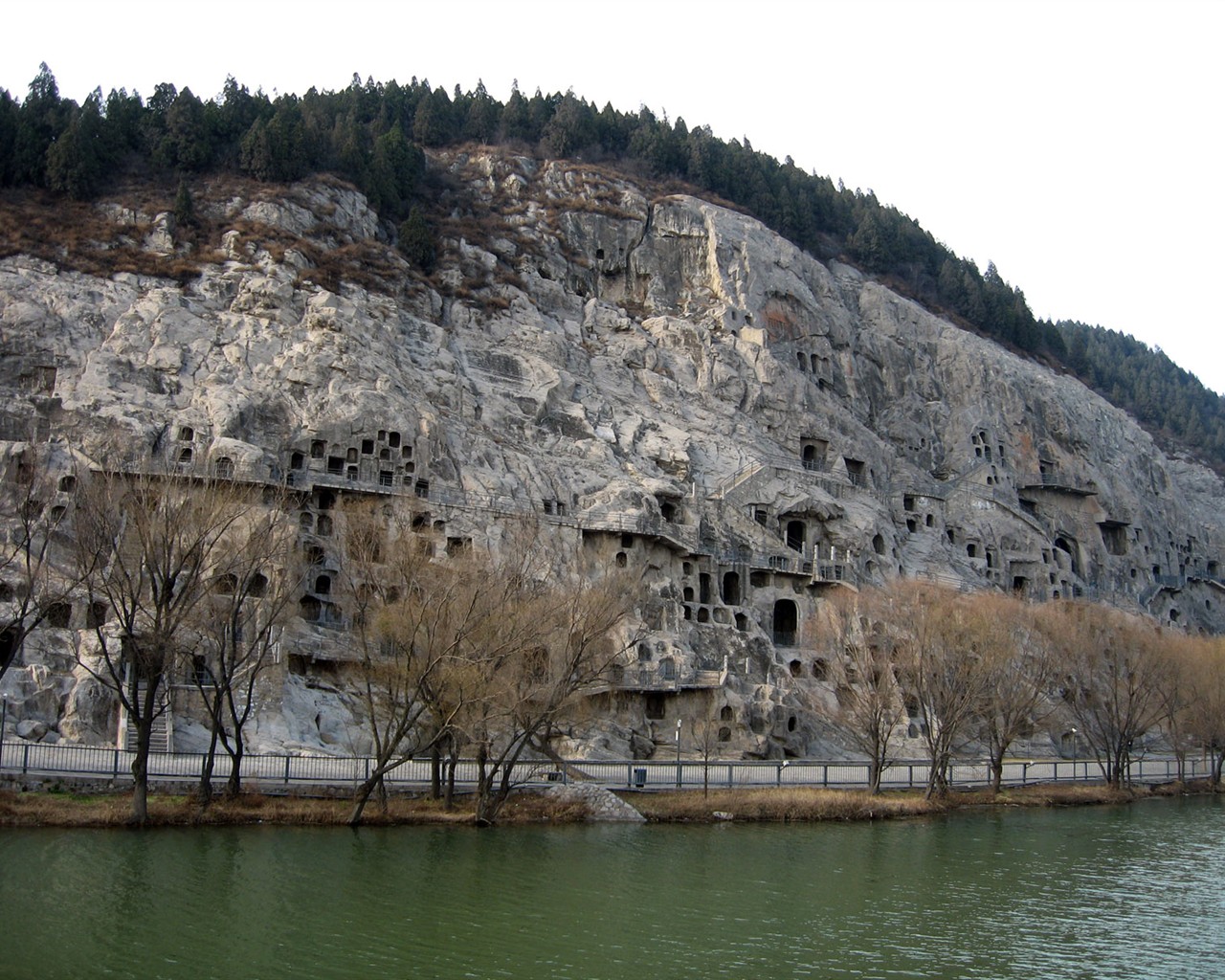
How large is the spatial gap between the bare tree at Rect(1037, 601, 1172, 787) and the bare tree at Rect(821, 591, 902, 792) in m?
9.63

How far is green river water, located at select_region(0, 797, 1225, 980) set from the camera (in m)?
23.4

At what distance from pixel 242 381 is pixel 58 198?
81.0 feet

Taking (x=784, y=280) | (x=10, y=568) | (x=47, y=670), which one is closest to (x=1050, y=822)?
(x=47, y=670)

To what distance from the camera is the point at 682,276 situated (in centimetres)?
9506

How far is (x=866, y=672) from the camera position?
5269cm

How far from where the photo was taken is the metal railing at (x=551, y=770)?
37.6 m

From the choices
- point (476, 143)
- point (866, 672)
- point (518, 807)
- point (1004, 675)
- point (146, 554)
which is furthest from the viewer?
point (476, 143)

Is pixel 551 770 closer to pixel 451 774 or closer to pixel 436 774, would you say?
pixel 436 774

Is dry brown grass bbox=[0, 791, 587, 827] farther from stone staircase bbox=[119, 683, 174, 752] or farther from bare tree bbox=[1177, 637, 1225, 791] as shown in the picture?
bare tree bbox=[1177, 637, 1225, 791]

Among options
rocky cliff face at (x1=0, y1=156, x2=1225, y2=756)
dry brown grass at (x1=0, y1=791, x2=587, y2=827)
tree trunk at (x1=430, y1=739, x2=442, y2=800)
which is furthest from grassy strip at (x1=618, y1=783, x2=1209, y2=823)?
rocky cliff face at (x1=0, y1=156, x2=1225, y2=756)

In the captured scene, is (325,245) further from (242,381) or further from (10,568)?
(10,568)

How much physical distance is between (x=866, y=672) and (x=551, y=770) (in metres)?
15.1

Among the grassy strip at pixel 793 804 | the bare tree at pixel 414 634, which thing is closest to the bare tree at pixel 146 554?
the bare tree at pixel 414 634

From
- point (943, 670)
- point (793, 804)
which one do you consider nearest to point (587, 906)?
point (793, 804)
